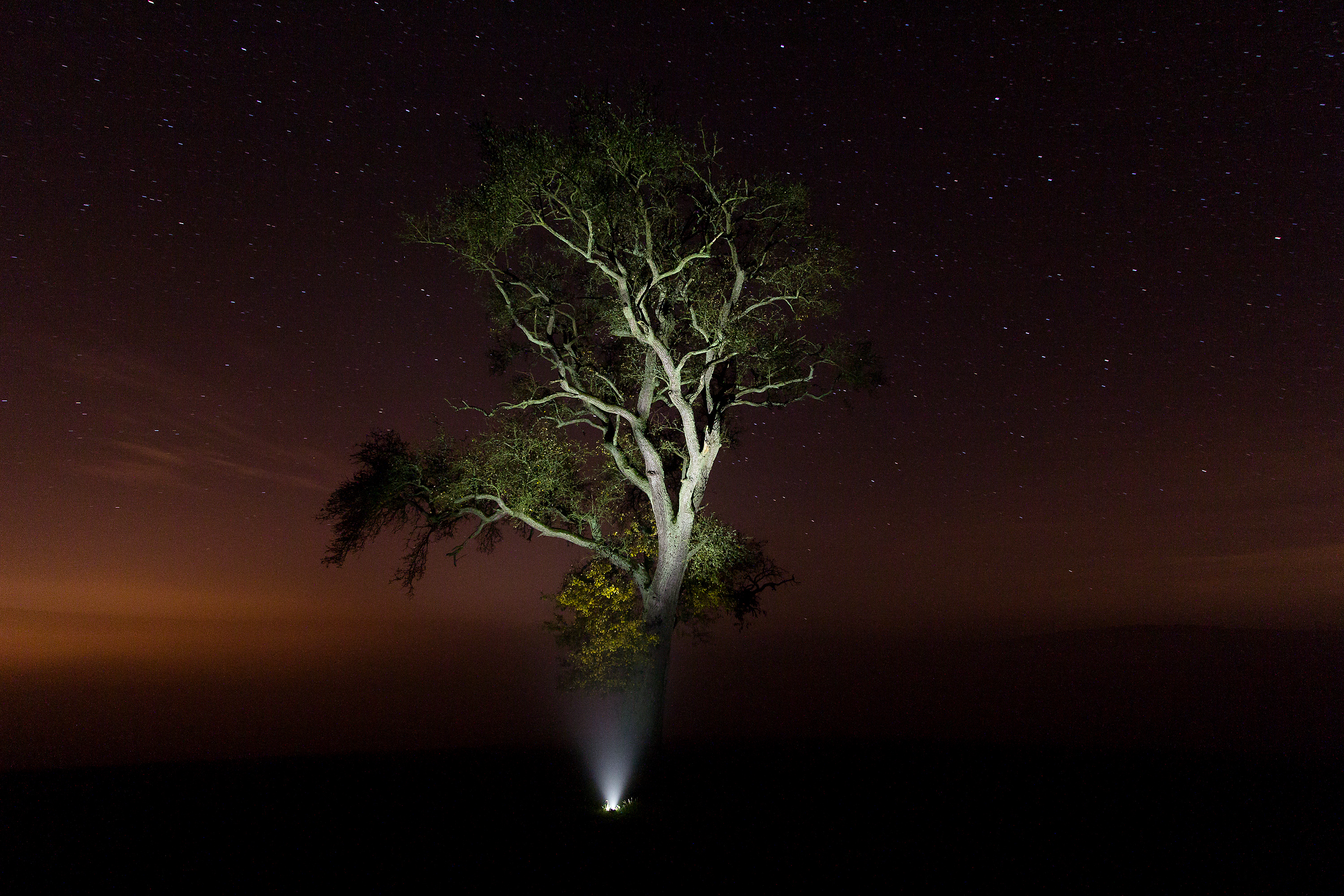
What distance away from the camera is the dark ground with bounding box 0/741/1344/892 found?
405 inches

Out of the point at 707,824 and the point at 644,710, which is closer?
the point at 707,824

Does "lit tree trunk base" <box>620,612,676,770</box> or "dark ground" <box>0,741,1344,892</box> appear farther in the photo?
"lit tree trunk base" <box>620,612,676,770</box>

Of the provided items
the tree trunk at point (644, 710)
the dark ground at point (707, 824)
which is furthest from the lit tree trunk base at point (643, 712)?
the dark ground at point (707, 824)

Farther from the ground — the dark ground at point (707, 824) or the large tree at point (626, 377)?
the large tree at point (626, 377)

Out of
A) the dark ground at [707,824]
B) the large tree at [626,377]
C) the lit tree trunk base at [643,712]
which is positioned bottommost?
the dark ground at [707,824]

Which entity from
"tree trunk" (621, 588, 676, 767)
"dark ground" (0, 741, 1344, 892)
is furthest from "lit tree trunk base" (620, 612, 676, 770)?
"dark ground" (0, 741, 1344, 892)

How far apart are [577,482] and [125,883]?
9.41 m

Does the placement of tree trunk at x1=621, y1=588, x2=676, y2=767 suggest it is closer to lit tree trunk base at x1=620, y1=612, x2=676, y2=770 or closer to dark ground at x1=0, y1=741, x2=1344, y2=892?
lit tree trunk base at x1=620, y1=612, x2=676, y2=770

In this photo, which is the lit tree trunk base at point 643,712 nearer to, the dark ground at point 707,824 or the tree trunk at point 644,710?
the tree trunk at point 644,710

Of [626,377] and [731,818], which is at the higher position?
[626,377]

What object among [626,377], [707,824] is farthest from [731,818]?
[626,377]

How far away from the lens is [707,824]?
12.4 meters

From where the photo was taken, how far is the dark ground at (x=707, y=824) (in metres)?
10.3

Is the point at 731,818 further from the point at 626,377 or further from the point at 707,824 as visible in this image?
the point at 626,377
